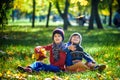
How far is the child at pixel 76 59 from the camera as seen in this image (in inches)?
326

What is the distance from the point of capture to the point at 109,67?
8758 millimetres

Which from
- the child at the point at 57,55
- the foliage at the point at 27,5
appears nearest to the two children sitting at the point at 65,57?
the child at the point at 57,55

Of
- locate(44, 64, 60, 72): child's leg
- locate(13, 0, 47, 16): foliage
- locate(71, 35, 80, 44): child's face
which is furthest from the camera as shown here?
locate(13, 0, 47, 16): foliage

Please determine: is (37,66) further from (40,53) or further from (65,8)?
(65,8)

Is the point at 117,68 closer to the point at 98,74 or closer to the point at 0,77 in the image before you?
the point at 98,74

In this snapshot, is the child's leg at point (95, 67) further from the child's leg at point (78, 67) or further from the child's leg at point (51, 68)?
the child's leg at point (51, 68)

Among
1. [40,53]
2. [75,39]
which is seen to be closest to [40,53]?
[40,53]

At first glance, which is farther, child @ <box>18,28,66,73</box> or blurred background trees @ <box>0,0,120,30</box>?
blurred background trees @ <box>0,0,120,30</box>

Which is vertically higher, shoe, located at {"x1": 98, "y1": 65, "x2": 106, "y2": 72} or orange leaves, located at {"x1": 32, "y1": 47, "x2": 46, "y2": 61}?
orange leaves, located at {"x1": 32, "y1": 47, "x2": 46, "y2": 61}

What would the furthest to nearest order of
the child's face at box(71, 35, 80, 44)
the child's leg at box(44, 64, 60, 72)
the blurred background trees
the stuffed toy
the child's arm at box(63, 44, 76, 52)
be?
the blurred background trees < the child's face at box(71, 35, 80, 44) < the child's leg at box(44, 64, 60, 72) < the child's arm at box(63, 44, 76, 52) < the stuffed toy

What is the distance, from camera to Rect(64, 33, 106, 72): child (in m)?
8.29

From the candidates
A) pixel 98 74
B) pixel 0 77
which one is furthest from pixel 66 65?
pixel 0 77

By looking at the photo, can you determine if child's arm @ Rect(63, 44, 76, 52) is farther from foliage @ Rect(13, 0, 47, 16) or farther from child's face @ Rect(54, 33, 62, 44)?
foliage @ Rect(13, 0, 47, 16)

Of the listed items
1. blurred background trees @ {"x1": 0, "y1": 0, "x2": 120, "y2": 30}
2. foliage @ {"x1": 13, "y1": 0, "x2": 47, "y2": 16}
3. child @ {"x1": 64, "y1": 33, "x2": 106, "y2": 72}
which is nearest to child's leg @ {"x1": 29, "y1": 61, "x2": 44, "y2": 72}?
child @ {"x1": 64, "y1": 33, "x2": 106, "y2": 72}
